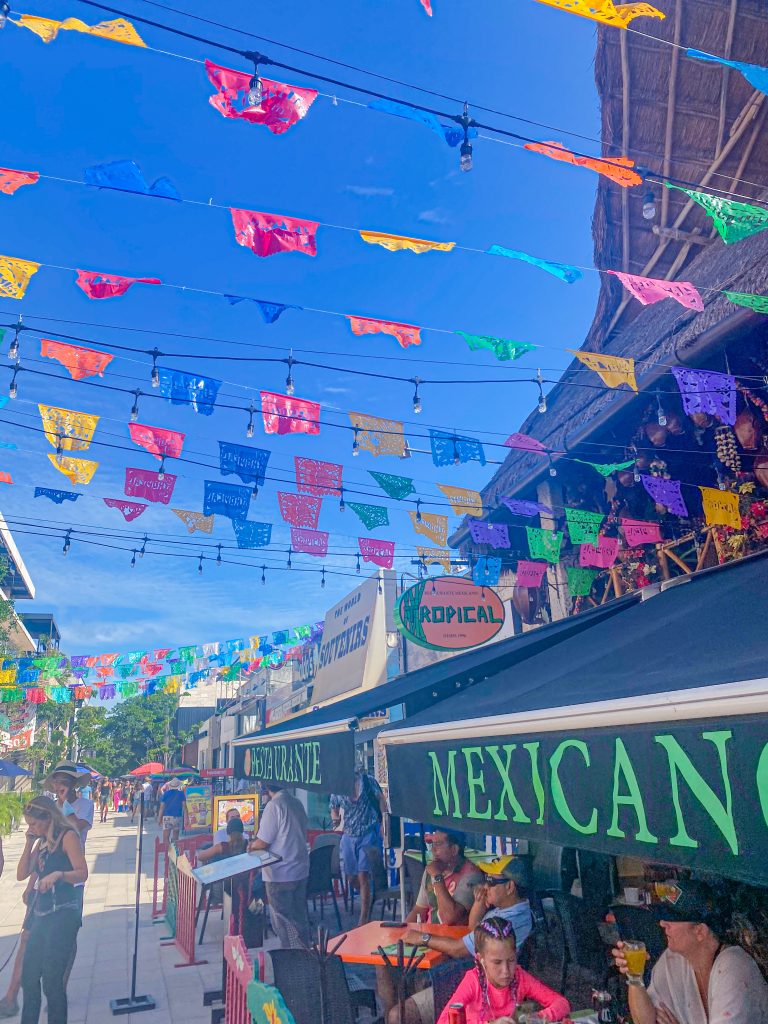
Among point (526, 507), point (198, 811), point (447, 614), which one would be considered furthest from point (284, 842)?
point (198, 811)

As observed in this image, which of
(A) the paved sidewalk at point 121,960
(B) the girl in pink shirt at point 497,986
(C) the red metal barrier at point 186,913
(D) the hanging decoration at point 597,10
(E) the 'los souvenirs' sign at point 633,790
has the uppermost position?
(D) the hanging decoration at point 597,10

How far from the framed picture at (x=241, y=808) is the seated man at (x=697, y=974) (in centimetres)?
1067

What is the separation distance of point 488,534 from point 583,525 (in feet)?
5.37

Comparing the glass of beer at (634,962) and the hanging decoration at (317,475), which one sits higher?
the hanging decoration at (317,475)

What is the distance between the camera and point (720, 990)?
315 centimetres

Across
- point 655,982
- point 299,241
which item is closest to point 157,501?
point 299,241

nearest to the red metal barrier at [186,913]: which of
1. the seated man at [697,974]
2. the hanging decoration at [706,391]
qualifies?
the seated man at [697,974]

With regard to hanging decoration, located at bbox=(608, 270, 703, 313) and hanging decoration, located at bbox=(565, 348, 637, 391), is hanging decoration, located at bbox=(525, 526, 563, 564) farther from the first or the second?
hanging decoration, located at bbox=(608, 270, 703, 313)

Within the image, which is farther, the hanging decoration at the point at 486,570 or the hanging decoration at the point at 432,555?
the hanging decoration at the point at 432,555

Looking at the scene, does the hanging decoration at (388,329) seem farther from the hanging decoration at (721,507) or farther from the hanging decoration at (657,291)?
the hanging decoration at (721,507)

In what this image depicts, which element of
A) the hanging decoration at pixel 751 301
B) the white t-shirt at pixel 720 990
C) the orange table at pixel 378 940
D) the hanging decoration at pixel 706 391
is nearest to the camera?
the white t-shirt at pixel 720 990

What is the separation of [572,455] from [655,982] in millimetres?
6920

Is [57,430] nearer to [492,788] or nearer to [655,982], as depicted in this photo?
[492,788]

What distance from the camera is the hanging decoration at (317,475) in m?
9.38
